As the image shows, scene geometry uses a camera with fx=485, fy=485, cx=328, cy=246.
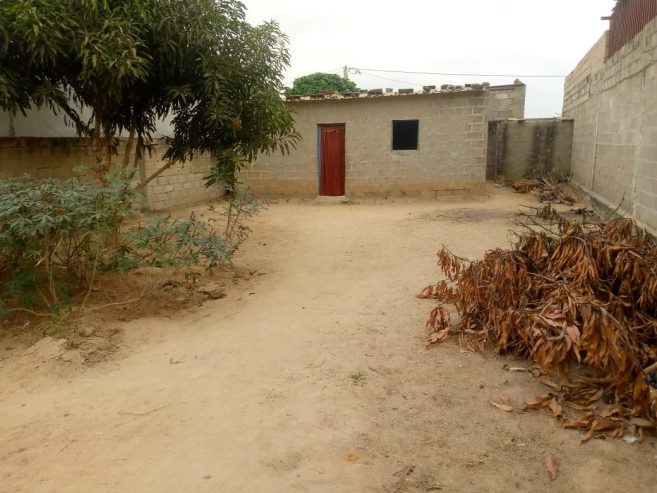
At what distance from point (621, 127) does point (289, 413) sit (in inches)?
296

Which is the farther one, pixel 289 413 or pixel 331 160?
pixel 331 160

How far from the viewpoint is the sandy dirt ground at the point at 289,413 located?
2.38m

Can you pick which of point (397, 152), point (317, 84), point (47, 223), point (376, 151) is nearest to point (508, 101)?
point (397, 152)

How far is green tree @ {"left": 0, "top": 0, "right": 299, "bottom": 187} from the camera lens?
15.5 ft

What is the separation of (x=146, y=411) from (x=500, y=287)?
259cm

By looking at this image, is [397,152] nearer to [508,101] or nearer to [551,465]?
[508,101]

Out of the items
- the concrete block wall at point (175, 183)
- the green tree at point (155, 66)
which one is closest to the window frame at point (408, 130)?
the concrete block wall at point (175, 183)

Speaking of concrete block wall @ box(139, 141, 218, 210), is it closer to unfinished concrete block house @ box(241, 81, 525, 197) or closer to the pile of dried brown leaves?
unfinished concrete block house @ box(241, 81, 525, 197)

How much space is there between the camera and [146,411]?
305 cm

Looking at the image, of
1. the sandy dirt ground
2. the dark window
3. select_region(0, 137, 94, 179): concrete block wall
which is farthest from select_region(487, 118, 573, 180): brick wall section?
select_region(0, 137, 94, 179): concrete block wall

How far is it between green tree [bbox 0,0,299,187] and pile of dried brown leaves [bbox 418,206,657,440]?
3.67 m

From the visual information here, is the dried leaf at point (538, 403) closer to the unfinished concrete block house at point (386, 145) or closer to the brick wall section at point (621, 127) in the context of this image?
the brick wall section at point (621, 127)

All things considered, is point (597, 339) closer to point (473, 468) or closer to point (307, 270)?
point (473, 468)

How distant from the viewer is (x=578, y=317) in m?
3.04
